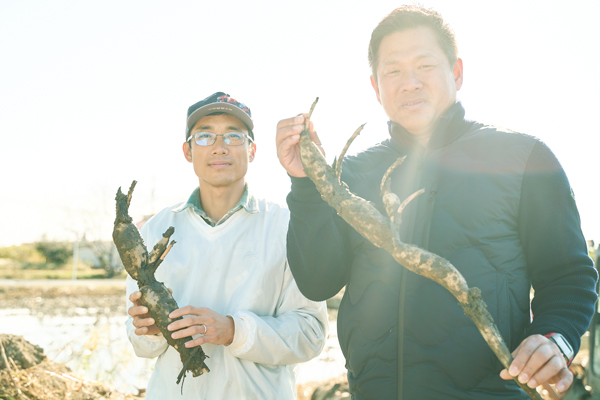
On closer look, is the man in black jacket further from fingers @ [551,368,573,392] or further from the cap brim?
the cap brim

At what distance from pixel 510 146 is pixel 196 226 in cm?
173

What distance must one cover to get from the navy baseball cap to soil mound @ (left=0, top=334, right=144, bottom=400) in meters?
2.81

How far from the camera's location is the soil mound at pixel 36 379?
3.90 m

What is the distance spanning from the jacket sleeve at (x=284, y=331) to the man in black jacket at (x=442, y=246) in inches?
19.6

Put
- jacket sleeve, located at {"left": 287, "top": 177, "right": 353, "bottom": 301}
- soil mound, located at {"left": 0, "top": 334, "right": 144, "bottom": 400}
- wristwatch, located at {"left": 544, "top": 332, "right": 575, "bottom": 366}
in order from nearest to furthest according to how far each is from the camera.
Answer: wristwatch, located at {"left": 544, "top": 332, "right": 575, "bottom": 366}, jacket sleeve, located at {"left": 287, "top": 177, "right": 353, "bottom": 301}, soil mound, located at {"left": 0, "top": 334, "right": 144, "bottom": 400}

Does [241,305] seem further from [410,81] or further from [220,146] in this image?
[410,81]

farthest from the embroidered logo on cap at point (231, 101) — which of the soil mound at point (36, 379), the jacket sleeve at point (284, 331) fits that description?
the soil mound at point (36, 379)

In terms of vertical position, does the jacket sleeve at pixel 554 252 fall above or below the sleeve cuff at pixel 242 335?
above

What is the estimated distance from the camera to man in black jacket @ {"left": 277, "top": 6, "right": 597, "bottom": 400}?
1507 mm

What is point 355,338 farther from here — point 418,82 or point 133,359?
point 133,359

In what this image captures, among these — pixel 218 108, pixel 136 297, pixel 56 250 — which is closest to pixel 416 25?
pixel 218 108

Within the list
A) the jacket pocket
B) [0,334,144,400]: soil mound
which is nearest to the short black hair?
the jacket pocket

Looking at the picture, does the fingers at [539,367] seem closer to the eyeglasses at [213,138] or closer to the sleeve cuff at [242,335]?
the sleeve cuff at [242,335]

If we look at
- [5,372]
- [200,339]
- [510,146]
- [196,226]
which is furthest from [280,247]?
[5,372]
